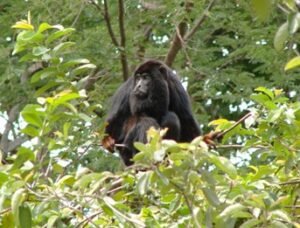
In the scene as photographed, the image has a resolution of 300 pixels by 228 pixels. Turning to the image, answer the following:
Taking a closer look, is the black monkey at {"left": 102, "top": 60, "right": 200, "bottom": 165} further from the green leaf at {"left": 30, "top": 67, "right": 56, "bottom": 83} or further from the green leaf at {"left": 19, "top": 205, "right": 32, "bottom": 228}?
the green leaf at {"left": 19, "top": 205, "right": 32, "bottom": 228}

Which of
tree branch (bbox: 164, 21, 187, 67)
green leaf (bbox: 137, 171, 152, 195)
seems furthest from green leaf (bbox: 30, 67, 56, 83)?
tree branch (bbox: 164, 21, 187, 67)

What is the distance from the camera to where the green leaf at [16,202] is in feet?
10.3

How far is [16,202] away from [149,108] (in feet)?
14.1

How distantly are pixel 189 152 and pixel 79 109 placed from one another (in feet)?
3.83

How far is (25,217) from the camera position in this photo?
3.23 meters

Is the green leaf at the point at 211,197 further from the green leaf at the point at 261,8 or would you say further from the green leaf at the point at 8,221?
the green leaf at the point at 261,8

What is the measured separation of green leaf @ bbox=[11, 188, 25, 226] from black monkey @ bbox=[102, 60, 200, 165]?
4.03 metres

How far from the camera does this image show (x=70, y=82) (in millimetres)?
4191

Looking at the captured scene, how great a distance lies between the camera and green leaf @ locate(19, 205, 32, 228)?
320 centimetres

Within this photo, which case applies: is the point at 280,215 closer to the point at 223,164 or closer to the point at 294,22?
the point at 223,164

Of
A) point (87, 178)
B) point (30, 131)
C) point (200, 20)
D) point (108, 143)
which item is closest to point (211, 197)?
point (87, 178)

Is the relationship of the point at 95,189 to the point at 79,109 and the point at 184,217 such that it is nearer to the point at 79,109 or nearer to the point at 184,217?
the point at 184,217

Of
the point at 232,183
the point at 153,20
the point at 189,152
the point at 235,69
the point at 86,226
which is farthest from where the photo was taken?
the point at 235,69

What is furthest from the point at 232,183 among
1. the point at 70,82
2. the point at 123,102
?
the point at 123,102
